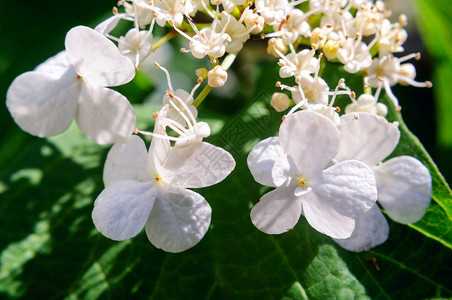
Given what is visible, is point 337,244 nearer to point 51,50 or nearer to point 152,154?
point 152,154

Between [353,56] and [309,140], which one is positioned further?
[353,56]

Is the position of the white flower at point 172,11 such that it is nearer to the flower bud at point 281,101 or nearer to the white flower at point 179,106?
the white flower at point 179,106

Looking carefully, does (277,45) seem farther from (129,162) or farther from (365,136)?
(129,162)

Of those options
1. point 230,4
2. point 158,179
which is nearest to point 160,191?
point 158,179

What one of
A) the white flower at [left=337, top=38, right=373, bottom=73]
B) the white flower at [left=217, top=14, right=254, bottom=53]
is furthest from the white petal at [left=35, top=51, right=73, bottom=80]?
the white flower at [left=337, top=38, right=373, bottom=73]

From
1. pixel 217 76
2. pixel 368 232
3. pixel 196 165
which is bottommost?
pixel 368 232

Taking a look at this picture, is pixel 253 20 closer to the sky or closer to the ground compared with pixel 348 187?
closer to the sky
